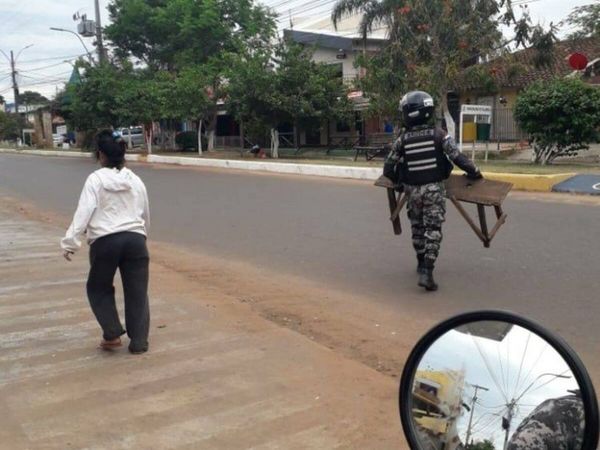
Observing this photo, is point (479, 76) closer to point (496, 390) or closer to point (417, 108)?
point (417, 108)

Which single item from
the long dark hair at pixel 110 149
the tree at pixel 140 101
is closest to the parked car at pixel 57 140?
the tree at pixel 140 101

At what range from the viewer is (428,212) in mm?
6148

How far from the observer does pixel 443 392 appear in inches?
85.9

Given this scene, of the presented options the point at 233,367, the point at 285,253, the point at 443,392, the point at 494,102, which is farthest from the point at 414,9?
the point at 443,392

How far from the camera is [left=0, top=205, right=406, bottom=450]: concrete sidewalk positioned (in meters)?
3.38

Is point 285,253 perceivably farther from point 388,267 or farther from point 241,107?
point 241,107

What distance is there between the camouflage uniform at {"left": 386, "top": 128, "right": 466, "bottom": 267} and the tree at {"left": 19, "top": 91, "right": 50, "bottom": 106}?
8929cm

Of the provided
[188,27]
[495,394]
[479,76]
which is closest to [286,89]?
[479,76]

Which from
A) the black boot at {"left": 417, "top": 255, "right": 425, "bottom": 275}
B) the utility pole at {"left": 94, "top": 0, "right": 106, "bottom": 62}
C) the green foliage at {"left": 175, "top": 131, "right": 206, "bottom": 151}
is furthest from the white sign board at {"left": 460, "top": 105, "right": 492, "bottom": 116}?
the utility pole at {"left": 94, "top": 0, "right": 106, "bottom": 62}

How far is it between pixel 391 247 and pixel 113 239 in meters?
4.68

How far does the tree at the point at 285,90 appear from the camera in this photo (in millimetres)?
27172

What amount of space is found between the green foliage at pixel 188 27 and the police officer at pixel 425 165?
2745 cm

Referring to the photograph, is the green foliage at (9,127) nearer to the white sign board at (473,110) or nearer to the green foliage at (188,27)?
the green foliage at (188,27)

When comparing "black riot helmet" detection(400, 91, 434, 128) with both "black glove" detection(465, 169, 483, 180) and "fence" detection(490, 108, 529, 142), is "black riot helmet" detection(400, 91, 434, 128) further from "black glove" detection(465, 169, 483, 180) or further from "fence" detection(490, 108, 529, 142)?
"fence" detection(490, 108, 529, 142)
